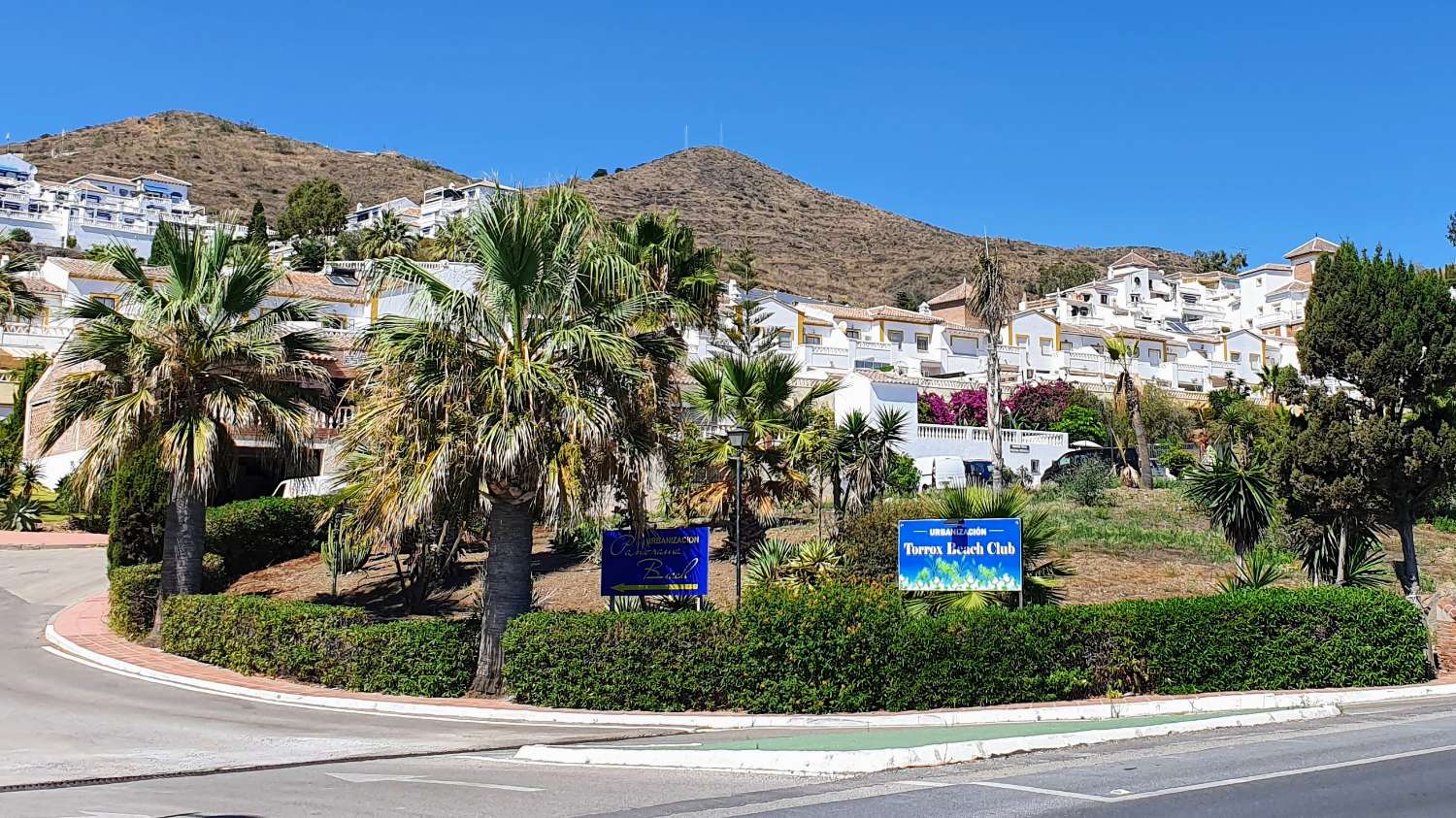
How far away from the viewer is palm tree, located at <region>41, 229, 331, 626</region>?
2122 centimetres

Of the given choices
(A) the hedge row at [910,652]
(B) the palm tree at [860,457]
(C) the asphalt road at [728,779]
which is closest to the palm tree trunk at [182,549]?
(C) the asphalt road at [728,779]

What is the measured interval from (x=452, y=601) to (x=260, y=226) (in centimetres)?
7536

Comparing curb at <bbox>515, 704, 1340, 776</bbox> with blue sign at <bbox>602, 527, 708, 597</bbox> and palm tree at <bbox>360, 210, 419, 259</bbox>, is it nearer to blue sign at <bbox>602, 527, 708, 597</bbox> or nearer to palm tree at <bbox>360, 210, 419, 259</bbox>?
blue sign at <bbox>602, 527, 708, 597</bbox>

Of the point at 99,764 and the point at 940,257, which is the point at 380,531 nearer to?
the point at 99,764

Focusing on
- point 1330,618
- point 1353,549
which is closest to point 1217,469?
point 1353,549

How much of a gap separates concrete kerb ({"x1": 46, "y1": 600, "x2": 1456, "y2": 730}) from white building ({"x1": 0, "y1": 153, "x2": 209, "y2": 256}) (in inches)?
4026

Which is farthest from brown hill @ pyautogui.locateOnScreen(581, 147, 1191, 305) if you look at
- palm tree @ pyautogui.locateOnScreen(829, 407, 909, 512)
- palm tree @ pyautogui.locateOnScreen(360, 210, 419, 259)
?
palm tree @ pyautogui.locateOnScreen(829, 407, 909, 512)

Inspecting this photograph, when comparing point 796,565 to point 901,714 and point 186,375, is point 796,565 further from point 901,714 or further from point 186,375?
point 186,375

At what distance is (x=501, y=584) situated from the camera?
1769 centimetres

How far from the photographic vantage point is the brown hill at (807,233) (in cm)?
13738

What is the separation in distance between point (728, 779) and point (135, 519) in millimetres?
20131

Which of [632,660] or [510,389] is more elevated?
[510,389]

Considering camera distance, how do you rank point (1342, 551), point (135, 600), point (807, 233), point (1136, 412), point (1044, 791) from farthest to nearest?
point (807, 233)
point (1136, 412)
point (135, 600)
point (1342, 551)
point (1044, 791)

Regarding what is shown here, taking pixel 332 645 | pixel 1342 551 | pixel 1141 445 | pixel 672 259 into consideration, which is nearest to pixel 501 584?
pixel 332 645
